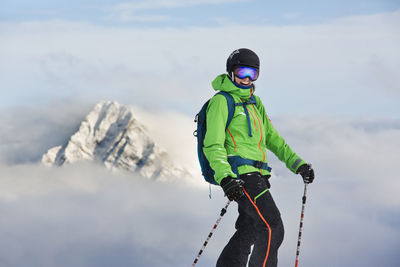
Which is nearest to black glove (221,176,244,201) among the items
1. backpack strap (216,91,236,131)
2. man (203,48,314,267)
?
man (203,48,314,267)

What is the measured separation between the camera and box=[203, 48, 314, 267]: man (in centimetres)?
725

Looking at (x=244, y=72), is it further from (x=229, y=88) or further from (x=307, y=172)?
(x=307, y=172)

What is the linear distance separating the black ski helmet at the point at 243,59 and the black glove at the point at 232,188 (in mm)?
1775

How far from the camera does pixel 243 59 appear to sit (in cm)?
774

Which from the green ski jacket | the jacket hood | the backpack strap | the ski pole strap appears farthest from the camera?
the jacket hood

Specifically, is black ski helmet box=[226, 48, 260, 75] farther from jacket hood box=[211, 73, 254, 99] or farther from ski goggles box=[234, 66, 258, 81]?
jacket hood box=[211, 73, 254, 99]

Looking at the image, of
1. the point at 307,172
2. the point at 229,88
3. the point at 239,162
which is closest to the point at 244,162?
the point at 239,162

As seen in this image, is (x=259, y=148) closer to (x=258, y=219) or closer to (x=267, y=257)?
(x=258, y=219)

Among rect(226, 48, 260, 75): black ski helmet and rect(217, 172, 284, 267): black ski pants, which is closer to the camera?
rect(217, 172, 284, 267): black ski pants

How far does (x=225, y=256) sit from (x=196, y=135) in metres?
1.81

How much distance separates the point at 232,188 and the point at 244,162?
62 cm

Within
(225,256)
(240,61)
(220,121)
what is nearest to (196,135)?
(220,121)

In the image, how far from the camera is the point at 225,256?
25.0 feet

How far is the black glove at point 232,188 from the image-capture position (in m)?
6.94
